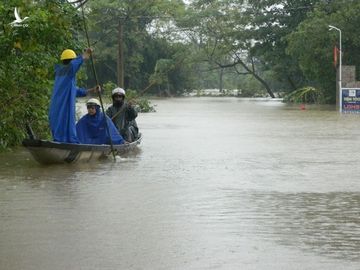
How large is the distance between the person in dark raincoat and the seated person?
1.51 metres

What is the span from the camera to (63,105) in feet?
49.2

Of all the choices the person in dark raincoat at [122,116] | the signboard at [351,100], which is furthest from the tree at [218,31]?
the person in dark raincoat at [122,116]

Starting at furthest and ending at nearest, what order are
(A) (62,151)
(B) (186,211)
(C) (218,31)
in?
(C) (218,31)
(A) (62,151)
(B) (186,211)

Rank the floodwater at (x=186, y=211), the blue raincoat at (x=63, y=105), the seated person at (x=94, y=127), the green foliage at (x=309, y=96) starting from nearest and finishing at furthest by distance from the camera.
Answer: the floodwater at (x=186, y=211) < the blue raincoat at (x=63, y=105) < the seated person at (x=94, y=127) < the green foliage at (x=309, y=96)

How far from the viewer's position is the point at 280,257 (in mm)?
7000

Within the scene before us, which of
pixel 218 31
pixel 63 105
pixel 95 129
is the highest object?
pixel 218 31

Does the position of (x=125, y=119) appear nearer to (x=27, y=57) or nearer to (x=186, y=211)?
(x=27, y=57)

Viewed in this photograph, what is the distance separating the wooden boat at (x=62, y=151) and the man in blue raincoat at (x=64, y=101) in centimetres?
45

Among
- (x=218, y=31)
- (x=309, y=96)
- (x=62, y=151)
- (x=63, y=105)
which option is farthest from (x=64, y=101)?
(x=218, y=31)

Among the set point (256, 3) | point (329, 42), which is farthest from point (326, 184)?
point (256, 3)

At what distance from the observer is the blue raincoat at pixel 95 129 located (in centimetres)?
1658

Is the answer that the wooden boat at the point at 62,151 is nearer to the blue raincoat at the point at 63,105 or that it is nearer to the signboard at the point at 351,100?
the blue raincoat at the point at 63,105

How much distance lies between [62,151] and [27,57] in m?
1.99

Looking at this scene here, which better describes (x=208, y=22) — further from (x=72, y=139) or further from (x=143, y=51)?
(x=72, y=139)
